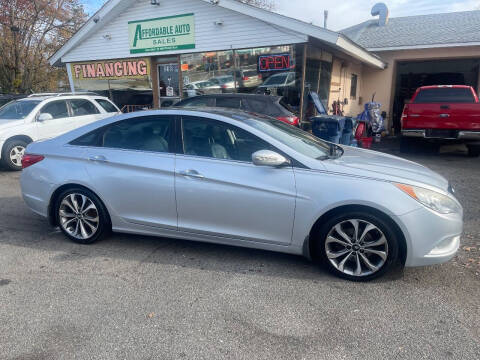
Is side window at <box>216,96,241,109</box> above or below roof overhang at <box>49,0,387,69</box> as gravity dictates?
below

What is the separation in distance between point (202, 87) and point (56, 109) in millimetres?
5094

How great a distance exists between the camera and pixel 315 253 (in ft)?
11.3

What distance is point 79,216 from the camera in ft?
13.3

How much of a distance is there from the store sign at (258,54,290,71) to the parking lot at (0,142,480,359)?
7733mm

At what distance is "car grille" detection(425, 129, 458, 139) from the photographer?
8812 millimetres

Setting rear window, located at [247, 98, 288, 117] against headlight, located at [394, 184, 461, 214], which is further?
rear window, located at [247, 98, 288, 117]

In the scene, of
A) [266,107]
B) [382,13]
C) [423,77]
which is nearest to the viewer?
[266,107]

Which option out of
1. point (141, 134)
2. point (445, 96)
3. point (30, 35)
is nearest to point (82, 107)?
point (141, 134)

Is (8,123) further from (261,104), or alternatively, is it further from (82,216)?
(261,104)

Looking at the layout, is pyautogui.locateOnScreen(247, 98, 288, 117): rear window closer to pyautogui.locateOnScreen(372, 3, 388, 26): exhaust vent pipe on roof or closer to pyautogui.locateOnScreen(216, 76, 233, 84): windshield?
pyautogui.locateOnScreen(216, 76, 233, 84): windshield

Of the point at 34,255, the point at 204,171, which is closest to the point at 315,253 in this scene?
the point at 204,171

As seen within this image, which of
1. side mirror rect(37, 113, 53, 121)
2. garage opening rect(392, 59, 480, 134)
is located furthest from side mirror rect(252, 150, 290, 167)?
garage opening rect(392, 59, 480, 134)

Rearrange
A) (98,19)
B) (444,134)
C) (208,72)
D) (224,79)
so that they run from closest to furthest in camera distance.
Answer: (444,134), (224,79), (208,72), (98,19)

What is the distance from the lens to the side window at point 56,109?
8.52m
